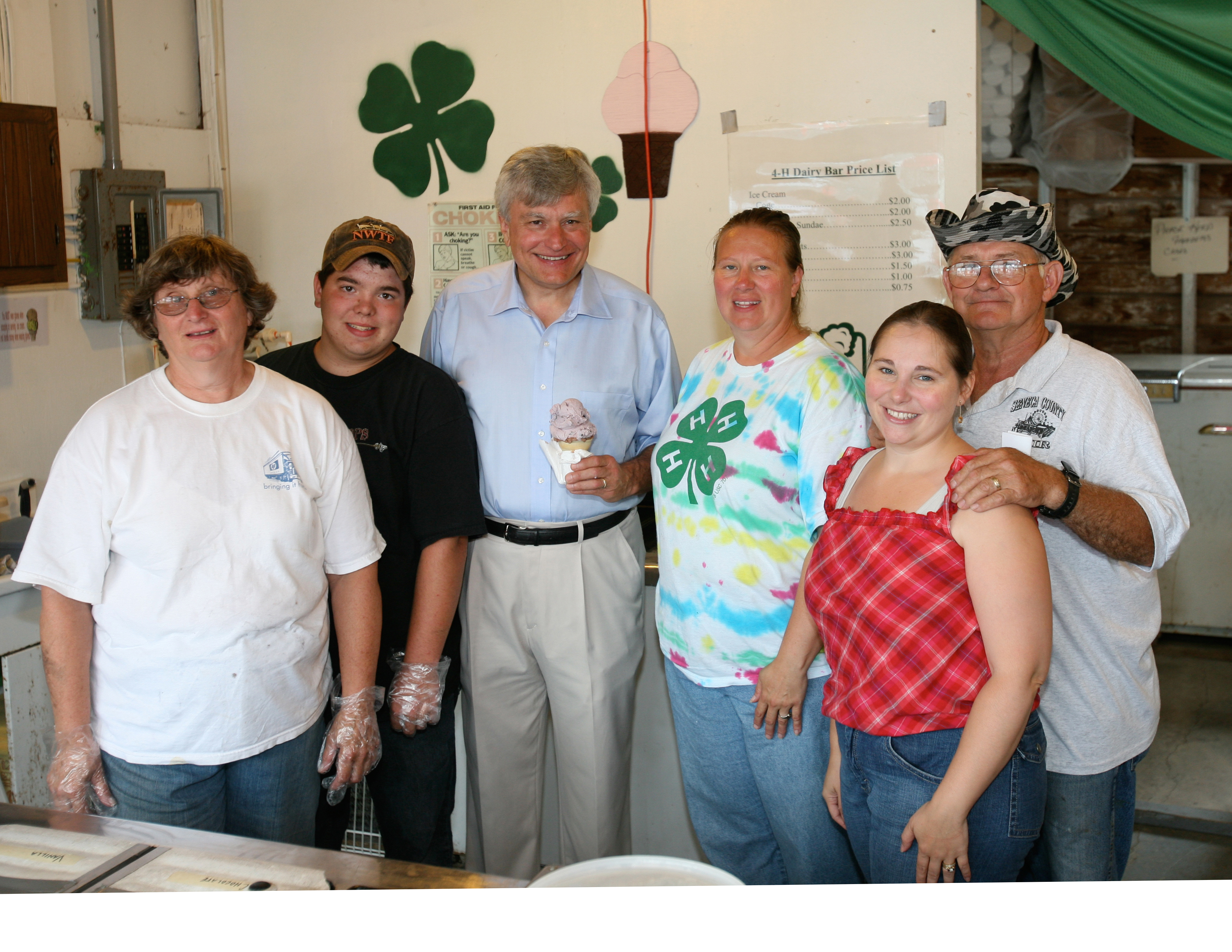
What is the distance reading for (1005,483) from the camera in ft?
4.57

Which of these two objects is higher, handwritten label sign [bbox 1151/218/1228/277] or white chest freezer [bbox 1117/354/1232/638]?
handwritten label sign [bbox 1151/218/1228/277]

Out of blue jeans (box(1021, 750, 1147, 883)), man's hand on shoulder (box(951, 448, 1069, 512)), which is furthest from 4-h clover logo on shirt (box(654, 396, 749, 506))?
blue jeans (box(1021, 750, 1147, 883))

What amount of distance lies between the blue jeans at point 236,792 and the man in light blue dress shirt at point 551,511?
57 cm

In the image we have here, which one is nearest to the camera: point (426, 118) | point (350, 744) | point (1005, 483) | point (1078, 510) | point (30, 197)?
point (1005, 483)

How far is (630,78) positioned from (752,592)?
6.35ft

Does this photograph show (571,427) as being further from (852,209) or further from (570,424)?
(852,209)

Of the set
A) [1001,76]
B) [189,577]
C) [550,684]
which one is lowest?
[550,684]

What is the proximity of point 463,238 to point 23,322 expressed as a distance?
4.51 ft

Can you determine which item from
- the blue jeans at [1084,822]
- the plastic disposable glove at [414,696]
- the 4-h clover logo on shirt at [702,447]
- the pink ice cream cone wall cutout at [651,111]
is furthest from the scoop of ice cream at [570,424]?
the pink ice cream cone wall cutout at [651,111]

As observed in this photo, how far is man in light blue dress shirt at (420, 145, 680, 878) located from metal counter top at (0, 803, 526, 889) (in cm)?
93

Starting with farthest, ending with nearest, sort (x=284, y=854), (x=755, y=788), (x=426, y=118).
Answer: (x=426, y=118), (x=755, y=788), (x=284, y=854)

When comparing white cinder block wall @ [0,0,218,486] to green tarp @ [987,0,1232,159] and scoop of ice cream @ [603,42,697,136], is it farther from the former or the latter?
green tarp @ [987,0,1232,159]

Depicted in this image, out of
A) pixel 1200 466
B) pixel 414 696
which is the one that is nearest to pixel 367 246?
pixel 414 696

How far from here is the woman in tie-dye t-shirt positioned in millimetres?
1814
